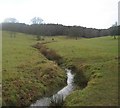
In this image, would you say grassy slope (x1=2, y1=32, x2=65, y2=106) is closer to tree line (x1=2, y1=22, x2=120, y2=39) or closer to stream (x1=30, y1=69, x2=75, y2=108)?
stream (x1=30, y1=69, x2=75, y2=108)

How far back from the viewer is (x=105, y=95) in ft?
83.1

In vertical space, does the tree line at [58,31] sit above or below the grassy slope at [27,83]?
above

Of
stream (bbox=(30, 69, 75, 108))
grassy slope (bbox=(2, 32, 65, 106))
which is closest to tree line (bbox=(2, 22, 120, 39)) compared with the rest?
stream (bbox=(30, 69, 75, 108))

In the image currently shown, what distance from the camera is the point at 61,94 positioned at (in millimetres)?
30391

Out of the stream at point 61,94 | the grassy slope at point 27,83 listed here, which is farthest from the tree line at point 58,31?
the grassy slope at point 27,83

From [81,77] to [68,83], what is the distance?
2888 mm

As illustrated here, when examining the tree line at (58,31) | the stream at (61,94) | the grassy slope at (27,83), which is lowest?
the stream at (61,94)

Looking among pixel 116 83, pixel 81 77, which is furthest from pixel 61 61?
pixel 116 83

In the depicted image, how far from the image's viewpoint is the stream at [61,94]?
2647 cm

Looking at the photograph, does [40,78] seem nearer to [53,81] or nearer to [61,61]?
[53,81]

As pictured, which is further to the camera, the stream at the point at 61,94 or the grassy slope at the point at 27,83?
the stream at the point at 61,94

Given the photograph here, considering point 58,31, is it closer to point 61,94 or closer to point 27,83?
point 61,94

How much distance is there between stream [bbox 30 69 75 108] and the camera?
26.5 metres

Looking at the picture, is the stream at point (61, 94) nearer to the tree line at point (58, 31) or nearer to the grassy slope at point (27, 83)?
the grassy slope at point (27, 83)
